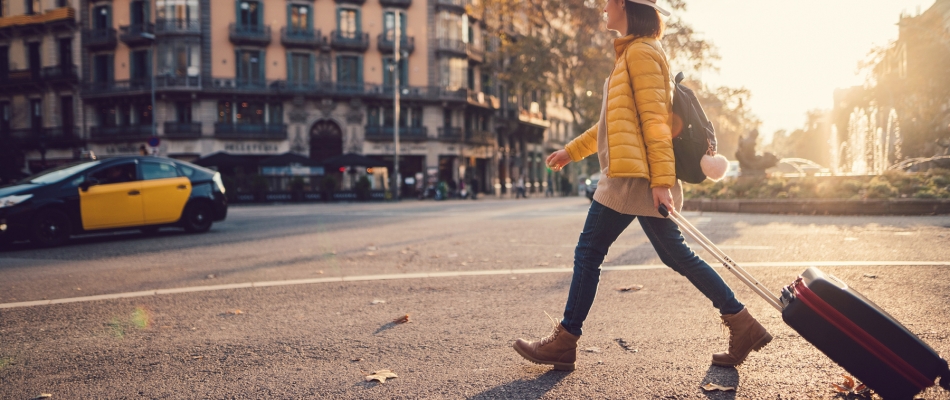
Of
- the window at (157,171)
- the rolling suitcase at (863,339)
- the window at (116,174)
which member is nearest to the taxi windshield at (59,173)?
the window at (116,174)

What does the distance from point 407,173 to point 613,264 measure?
129 feet

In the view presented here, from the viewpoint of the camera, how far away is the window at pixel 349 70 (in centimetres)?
4281

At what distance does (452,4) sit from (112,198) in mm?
37678

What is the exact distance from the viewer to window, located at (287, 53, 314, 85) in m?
41.7

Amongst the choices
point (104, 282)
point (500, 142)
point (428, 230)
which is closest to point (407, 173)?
point (500, 142)

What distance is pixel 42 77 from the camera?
43.9 m

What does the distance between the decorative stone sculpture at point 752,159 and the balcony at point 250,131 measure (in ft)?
98.8

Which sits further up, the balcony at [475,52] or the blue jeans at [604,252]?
the balcony at [475,52]

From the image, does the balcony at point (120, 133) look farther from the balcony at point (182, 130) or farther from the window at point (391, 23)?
the window at point (391, 23)

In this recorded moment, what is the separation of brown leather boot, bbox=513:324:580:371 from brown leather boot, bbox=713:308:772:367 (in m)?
0.68

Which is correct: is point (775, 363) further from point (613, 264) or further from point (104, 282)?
point (104, 282)

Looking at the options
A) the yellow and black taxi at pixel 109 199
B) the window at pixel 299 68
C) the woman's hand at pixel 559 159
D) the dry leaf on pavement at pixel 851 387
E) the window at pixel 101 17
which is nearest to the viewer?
the dry leaf on pavement at pixel 851 387

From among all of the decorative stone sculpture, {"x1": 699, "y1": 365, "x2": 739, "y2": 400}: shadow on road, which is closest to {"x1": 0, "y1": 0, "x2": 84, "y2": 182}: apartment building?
the decorative stone sculpture

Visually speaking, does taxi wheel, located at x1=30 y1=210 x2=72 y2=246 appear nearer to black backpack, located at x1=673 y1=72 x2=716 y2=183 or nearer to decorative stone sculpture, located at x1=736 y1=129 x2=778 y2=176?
black backpack, located at x1=673 y1=72 x2=716 y2=183
